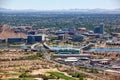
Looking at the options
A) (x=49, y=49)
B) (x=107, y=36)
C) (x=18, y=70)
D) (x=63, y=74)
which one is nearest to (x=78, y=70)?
(x=63, y=74)

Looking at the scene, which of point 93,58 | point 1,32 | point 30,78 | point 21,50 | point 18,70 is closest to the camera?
point 30,78

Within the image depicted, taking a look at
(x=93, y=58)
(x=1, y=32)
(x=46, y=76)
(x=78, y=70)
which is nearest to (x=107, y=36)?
(x=1, y=32)

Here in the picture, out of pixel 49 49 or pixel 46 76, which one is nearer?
pixel 46 76

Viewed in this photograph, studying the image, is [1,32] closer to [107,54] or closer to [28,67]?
[107,54]

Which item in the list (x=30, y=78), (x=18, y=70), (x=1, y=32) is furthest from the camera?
(x=1, y=32)

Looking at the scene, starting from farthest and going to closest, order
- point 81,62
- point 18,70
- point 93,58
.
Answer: point 93,58, point 81,62, point 18,70

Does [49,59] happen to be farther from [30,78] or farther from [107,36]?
[107,36]

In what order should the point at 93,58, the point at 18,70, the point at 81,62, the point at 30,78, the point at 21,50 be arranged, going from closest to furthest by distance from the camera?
the point at 30,78
the point at 18,70
the point at 81,62
the point at 93,58
the point at 21,50

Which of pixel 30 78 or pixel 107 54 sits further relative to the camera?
pixel 107 54

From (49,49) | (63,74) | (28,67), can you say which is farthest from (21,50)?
(63,74)
